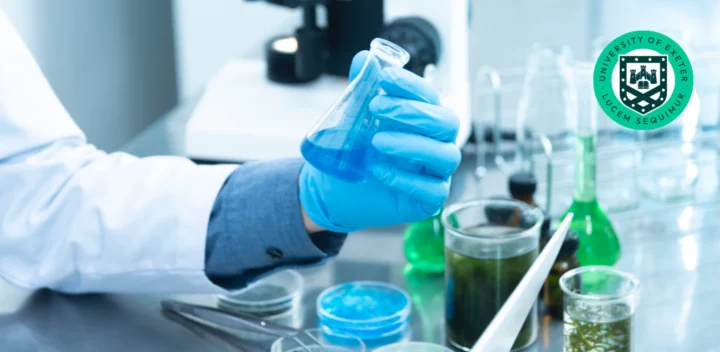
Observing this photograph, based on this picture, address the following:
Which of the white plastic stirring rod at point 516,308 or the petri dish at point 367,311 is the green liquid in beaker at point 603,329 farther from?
the petri dish at point 367,311

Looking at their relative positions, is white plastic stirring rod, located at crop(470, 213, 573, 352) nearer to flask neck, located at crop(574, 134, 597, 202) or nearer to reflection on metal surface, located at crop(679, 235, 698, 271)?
flask neck, located at crop(574, 134, 597, 202)

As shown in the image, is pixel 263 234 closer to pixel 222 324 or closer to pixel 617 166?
pixel 222 324

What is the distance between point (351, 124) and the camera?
3.11ft

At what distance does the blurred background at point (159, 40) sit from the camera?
2.28m

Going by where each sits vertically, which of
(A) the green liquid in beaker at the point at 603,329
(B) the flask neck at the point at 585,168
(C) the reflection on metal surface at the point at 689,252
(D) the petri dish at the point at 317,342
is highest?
(B) the flask neck at the point at 585,168

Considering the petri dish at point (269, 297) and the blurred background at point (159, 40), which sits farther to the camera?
the blurred background at point (159, 40)

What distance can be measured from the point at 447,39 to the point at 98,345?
814 millimetres

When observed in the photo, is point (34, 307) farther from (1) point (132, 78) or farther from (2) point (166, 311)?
(1) point (132, 78)

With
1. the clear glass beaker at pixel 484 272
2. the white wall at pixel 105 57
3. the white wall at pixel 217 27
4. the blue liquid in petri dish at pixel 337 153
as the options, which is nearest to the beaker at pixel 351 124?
the blue liquid in petri dish at pixel 337 153

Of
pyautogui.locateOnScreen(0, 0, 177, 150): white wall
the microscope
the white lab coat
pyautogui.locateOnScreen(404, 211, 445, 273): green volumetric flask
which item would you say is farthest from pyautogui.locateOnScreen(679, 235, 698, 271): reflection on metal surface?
pyautogui.locateOnScreen(0, 0, 177, 150): white wall

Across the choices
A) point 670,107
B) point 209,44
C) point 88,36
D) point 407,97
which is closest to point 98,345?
point 407,97

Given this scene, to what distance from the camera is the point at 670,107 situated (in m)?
0.89

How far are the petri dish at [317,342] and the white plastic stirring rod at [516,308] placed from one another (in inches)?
8.2

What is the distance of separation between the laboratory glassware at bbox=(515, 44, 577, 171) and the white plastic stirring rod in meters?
0.57
